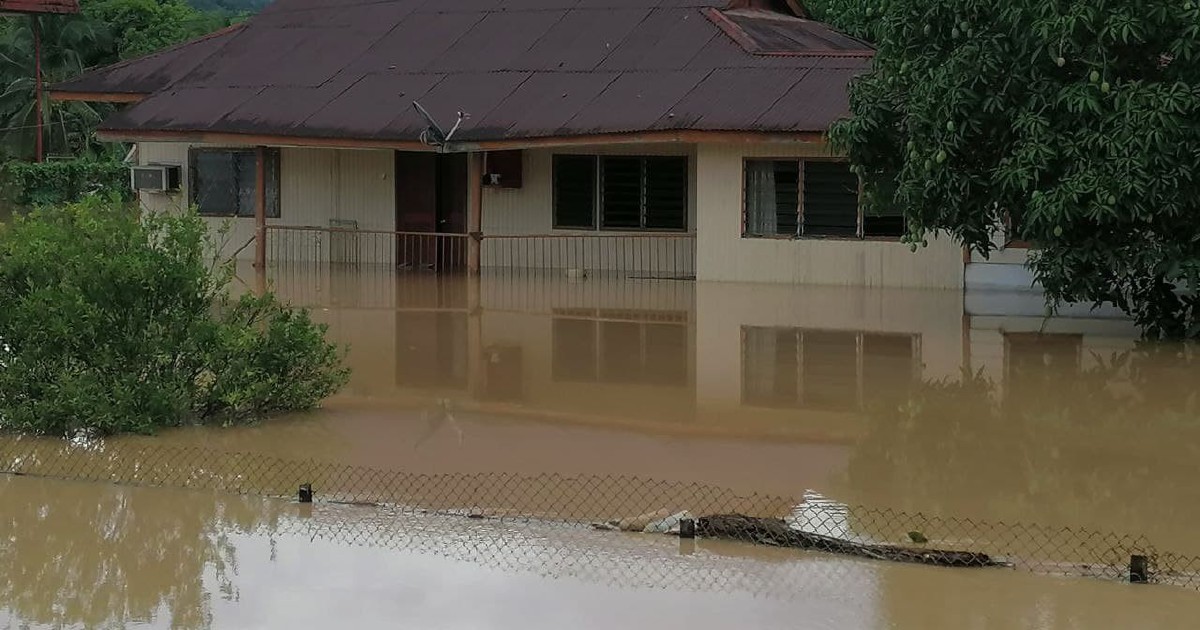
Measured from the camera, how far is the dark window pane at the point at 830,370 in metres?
14.4

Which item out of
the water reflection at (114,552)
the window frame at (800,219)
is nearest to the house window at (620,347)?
the window frame at (800,219)

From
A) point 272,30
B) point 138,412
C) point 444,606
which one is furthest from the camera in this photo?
point 272,30

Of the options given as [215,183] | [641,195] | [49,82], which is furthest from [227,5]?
[641,195]

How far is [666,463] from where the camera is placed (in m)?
11.9

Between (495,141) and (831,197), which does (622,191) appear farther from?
(831,197)

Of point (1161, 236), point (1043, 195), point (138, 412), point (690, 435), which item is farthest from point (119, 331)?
point (1161, 236)

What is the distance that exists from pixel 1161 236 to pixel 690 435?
19.7ft

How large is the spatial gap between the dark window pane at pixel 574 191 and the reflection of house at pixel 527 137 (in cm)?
3

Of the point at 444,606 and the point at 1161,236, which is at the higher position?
the point at 1161,236

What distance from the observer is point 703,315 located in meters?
19.9

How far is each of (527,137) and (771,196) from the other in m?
3.26

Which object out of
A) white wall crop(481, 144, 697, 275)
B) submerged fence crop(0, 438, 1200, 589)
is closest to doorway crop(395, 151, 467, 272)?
white wall crop(481, 144, 697, 275)

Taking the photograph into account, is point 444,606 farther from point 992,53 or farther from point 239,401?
point 992,53

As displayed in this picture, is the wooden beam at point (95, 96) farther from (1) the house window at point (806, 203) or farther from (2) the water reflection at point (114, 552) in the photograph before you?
(2) the water reflection at point (114, 552)
